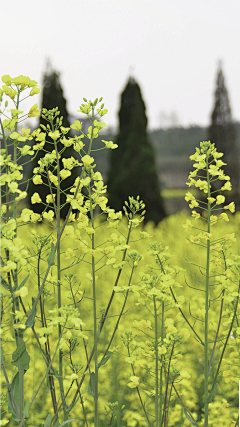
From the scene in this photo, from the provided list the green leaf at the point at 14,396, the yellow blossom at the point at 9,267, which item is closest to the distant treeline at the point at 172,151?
the green leaf at the point at 14,396

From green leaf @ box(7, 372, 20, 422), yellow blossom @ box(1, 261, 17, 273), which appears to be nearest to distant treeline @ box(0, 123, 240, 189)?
green leaf @ box(7, 372, 20, 422)

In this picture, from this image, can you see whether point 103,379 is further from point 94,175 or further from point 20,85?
point 20,85

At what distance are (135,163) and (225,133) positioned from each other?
3703mm

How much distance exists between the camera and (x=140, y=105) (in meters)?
10.1

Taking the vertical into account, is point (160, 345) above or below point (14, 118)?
below

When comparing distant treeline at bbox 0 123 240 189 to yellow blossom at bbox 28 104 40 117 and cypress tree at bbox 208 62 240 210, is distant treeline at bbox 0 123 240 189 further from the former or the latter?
yellow blossom at bbox 28 104 40 117

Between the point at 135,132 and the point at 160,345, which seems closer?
the point at 160,345

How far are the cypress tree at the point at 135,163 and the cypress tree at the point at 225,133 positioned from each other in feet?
9.57

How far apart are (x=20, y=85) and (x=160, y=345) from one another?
3.89ft

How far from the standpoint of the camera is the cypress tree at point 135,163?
9820 millimetres

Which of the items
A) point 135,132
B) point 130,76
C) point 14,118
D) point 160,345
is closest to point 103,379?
point 160,345

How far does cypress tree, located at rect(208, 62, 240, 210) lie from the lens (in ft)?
38.9

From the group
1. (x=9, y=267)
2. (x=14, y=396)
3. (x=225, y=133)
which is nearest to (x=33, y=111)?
(x=9, y=267)

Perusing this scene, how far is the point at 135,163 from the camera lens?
9859 mm
